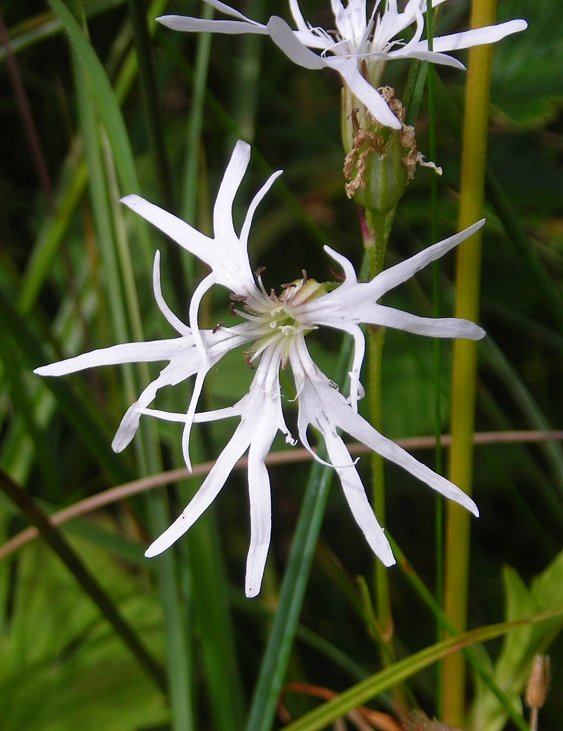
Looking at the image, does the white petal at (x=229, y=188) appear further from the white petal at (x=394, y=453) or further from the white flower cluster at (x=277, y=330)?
the white petal at (x=394, y=453)

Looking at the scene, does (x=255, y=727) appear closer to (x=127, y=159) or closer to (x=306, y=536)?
(x=306, y=536)

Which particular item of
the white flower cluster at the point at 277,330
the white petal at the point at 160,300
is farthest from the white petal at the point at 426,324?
the white petal at the point at 160,300

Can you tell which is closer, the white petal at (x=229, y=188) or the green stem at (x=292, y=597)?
the white petal at (x=229, y=188)

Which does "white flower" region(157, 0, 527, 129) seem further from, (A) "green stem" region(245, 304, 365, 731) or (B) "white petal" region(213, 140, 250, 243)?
(A) "green stem" region(245, 304, 365, 731)

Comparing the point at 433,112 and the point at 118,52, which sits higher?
the point at 118,52

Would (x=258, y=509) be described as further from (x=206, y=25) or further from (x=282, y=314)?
(x=206, y=25)

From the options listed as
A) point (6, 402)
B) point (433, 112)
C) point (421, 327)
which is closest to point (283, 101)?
point (6, 402)

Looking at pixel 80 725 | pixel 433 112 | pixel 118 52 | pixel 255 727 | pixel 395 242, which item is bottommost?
pixel 80 725
